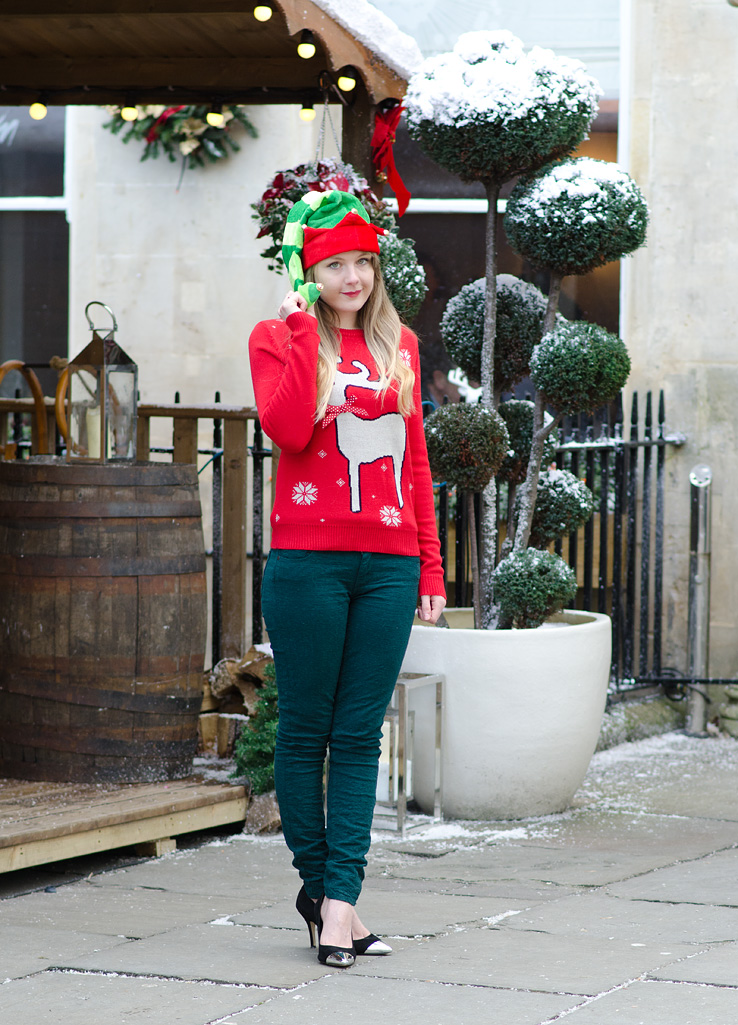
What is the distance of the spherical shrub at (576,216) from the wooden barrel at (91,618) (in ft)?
4.91

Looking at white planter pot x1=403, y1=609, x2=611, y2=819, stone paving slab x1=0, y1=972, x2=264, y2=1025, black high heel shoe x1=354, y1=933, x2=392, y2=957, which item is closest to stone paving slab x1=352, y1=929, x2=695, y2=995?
black high heel shoe x1=354, y1=933, x2=392, y2=957

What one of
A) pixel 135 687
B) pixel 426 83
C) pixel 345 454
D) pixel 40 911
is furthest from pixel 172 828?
pixel 426 83

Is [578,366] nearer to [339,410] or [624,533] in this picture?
[339,410]

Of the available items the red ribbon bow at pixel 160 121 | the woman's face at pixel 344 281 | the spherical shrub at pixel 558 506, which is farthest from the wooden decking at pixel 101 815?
the red ribbon bow at pixel 160 121

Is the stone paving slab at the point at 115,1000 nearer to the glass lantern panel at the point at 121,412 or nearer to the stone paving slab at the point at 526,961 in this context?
the stone paving slab at the point at 526,961

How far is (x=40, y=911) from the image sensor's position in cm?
375

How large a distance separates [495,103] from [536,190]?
1.13 feet

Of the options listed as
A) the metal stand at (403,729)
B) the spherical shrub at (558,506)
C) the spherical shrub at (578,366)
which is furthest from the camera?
the spherical shrub at (558,506)

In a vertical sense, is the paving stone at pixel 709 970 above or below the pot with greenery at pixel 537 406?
below

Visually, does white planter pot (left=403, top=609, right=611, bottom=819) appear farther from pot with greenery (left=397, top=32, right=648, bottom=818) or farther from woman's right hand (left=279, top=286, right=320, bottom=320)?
woman's right hand (left=279, top=286, right=320, bottom=320)

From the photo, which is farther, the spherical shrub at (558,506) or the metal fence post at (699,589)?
the metal fence post at (699,589)

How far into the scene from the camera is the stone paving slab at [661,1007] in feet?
9.12

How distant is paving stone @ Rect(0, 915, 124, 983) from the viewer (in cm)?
320

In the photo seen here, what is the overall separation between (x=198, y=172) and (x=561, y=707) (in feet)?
14.5
